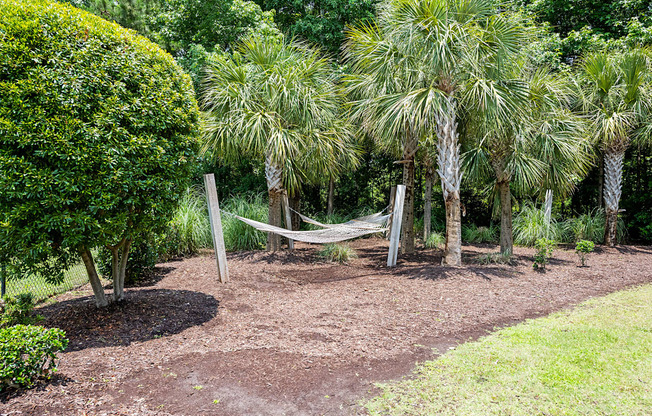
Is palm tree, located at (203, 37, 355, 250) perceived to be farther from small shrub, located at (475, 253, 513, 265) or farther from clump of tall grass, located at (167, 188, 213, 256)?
small shrub, located at (475, 253, 513, 265)

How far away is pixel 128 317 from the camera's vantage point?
357cm

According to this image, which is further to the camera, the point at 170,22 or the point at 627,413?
the point at 170,22

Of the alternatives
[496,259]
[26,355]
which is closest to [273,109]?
[496,259]

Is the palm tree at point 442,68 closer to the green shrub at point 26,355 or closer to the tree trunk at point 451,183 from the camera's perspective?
the tree trunk at point 451,183

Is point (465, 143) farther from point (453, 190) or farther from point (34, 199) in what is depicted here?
point (34, 199)

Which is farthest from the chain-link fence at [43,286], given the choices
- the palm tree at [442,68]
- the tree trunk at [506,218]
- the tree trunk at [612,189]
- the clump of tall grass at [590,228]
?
the tree trunk at [612,189]

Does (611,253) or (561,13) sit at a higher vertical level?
(561,13)

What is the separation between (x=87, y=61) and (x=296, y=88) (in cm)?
366

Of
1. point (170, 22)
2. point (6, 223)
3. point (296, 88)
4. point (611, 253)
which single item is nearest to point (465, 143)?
point (296, 88)

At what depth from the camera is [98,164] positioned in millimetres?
2924

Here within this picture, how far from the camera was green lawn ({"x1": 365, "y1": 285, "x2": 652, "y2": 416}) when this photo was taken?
2.29m

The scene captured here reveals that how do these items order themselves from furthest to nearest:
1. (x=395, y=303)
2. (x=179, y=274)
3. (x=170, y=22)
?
(x=170, y=22), (x=179, y=274), (x=395, y=303)

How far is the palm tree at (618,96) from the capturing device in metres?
7.52

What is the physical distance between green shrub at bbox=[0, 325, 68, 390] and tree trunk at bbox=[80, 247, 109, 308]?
1122 millimetres
